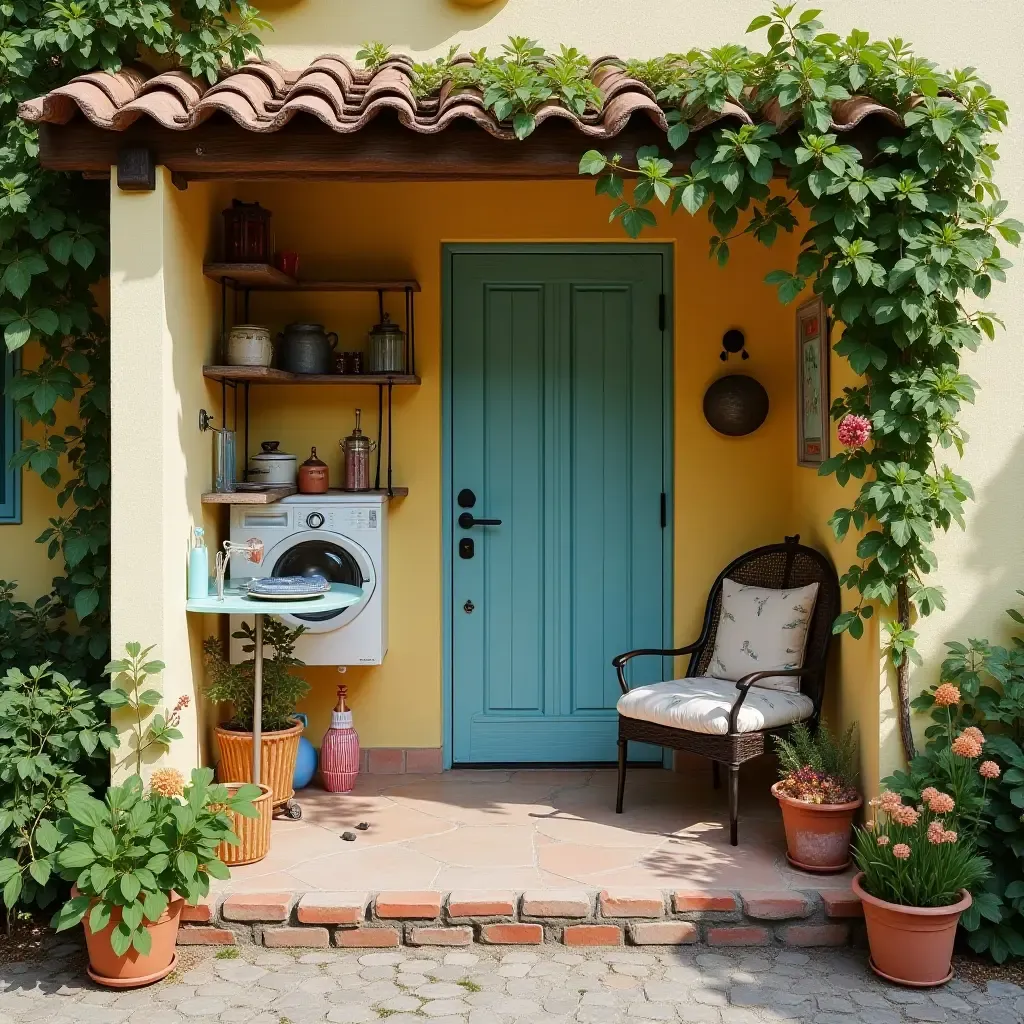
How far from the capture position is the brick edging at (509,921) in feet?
12.8

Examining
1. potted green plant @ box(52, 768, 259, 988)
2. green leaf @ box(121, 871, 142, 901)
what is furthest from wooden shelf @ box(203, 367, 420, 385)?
green leaf @ box(121, 871, 142, 901)

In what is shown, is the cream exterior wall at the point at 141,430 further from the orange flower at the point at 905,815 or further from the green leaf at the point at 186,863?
A: the orange flower at the point at 905,815

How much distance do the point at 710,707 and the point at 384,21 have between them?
10.1 ft

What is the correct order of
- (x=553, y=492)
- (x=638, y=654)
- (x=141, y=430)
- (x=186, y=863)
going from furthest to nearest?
(x=553, y=492)
(x=638, y=654)
(x=141, y=430)
(x=186, y=863)

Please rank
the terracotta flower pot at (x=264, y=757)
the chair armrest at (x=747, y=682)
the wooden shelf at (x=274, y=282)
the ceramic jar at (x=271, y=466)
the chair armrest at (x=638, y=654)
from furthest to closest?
the ceramic jar at (x=271, y=466) < the chair armrest at (x=638, y=654) < the wooden shelf at (x=274, y=282) < the terracotta flower pot at (x=264, y=757) < the chair armrest at (x=747, y=682)

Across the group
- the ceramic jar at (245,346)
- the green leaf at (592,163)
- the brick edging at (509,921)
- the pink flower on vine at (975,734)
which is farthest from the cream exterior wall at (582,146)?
the green leaf at (592,163)

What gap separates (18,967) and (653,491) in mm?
3275

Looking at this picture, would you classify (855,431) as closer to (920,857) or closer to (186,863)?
(920,857)

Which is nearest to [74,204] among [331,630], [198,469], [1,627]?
[198,469]

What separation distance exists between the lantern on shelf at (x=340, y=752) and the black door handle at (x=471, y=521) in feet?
3.15

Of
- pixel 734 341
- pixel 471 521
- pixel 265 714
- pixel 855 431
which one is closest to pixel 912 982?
pixel 855 431

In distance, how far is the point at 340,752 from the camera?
5.17 metres

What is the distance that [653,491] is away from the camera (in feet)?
18.3

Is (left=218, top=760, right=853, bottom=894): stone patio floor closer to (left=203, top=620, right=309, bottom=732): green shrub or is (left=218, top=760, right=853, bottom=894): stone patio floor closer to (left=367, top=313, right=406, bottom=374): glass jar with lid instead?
(left=203, top=620, right=309, bottom=732): green shrub
